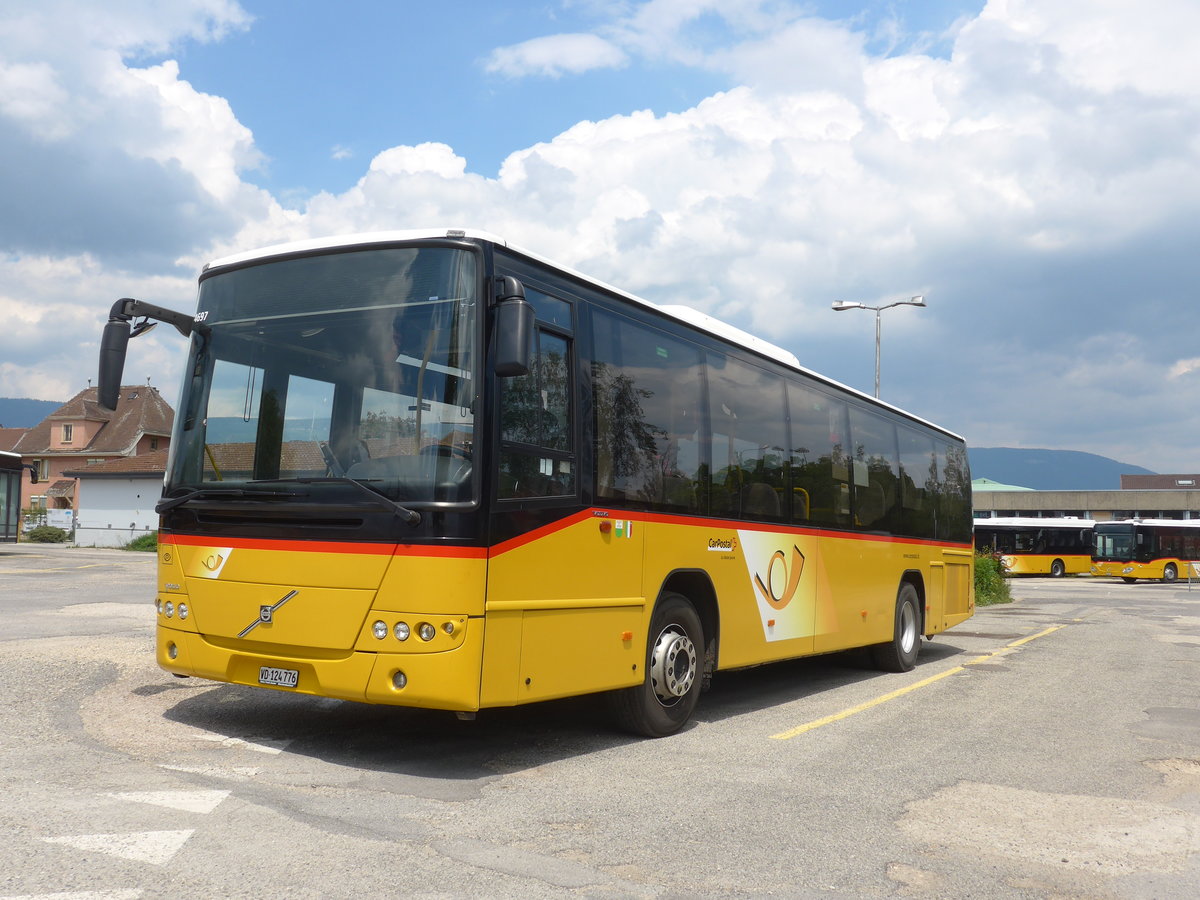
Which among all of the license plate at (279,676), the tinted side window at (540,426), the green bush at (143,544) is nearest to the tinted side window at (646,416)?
the tinted side window at (540,426)

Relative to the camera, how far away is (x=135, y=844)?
4625 mm

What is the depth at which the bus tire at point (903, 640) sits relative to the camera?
13.0m

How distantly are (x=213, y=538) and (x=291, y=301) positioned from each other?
1586 millimetres

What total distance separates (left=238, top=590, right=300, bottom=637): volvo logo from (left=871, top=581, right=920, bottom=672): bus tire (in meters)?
8.12

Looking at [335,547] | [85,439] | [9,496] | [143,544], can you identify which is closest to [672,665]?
[335,547]

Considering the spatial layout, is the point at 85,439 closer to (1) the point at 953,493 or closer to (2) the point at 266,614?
(1) the point at 953,493

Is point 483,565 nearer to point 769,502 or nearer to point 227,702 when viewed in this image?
point 227,702

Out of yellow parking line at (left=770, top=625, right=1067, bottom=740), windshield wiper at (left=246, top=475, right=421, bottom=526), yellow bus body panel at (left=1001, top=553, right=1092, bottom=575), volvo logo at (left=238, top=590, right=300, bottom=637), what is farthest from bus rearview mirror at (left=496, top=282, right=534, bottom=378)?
yellow bus body panel at (left=1001, top=553, right=1092, bottom=575)

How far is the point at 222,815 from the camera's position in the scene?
16.9 ft

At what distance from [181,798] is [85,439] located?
78.4 metres

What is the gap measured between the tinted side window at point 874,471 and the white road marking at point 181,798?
26.0 feet

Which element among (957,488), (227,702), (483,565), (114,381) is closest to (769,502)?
(483,565)

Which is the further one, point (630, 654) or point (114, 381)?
point (630, 654)

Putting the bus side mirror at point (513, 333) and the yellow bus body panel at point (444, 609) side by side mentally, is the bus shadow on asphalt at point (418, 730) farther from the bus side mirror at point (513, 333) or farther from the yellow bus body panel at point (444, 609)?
the bus side mirror at point (513, 333)
